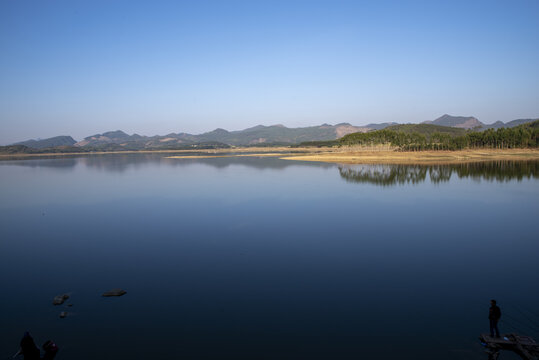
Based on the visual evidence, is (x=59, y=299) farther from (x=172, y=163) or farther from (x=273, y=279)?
(x=172, y=163)

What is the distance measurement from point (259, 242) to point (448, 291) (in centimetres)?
753

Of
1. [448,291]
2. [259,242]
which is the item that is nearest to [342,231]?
[259,242]

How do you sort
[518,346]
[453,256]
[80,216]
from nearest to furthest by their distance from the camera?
[518,346] → [453,256] → [80,216]

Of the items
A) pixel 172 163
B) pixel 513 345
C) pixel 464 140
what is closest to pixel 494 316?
pixel 513 345

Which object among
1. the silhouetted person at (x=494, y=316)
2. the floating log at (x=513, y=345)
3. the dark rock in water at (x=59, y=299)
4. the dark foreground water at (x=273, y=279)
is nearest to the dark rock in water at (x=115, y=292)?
the dark foreground water at (x=273, y=279)

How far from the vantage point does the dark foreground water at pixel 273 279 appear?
7.36 meters

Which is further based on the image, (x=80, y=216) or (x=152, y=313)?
(x=80, y=216)

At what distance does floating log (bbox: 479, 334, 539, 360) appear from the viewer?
641 cm

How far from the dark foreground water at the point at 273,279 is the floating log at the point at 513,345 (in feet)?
0.95

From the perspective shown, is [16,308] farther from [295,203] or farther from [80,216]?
[295,203]

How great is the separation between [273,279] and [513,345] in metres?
6.21

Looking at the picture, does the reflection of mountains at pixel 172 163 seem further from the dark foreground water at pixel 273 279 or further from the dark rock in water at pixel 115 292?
the dark rock in water at pixel 115 292

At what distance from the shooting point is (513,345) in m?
6.62

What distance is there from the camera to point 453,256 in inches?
475
